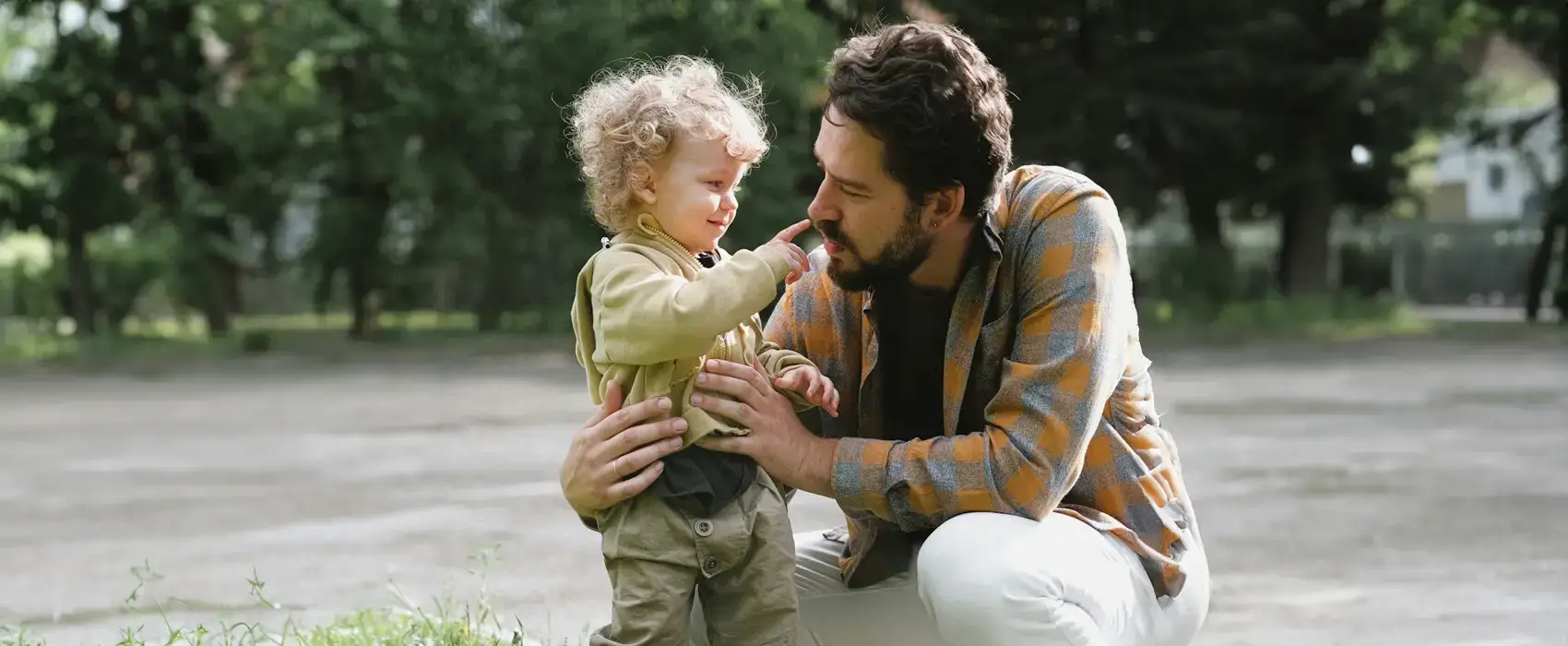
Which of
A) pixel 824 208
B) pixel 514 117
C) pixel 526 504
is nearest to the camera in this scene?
pixel 824 208

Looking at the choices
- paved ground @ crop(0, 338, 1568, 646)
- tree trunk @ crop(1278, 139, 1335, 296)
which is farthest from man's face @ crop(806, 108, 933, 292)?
tree trunk @ crop(1278, 139, 1335, 296)

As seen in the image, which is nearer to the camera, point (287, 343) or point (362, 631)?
point (362, 631)

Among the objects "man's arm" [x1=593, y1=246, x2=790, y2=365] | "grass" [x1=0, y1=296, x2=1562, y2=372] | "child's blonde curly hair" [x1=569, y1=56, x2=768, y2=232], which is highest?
"child's blonde curly hair" [x1=569, y1=56, x2=768, y2=232]

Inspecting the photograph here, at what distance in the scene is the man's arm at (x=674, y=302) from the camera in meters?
2.86

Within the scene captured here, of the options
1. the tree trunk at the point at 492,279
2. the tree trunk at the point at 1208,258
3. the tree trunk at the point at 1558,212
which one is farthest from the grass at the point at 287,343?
the tree trunk at the point at 1558,212

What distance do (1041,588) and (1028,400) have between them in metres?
0.33

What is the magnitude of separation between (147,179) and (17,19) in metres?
2.76

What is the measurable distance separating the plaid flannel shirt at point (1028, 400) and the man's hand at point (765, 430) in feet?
0.16

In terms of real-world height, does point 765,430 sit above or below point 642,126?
below

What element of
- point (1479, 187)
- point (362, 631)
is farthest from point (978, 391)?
point (1479, 187)

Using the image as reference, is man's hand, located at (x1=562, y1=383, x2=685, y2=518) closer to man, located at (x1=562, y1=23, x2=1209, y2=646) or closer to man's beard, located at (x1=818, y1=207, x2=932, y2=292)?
man, located at (x1=562, y1=23, x2=1209, y2=646)

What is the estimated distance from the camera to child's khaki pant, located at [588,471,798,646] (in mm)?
2938

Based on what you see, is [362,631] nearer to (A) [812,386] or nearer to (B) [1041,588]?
(A) [812,386]

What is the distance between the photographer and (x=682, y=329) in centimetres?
287
